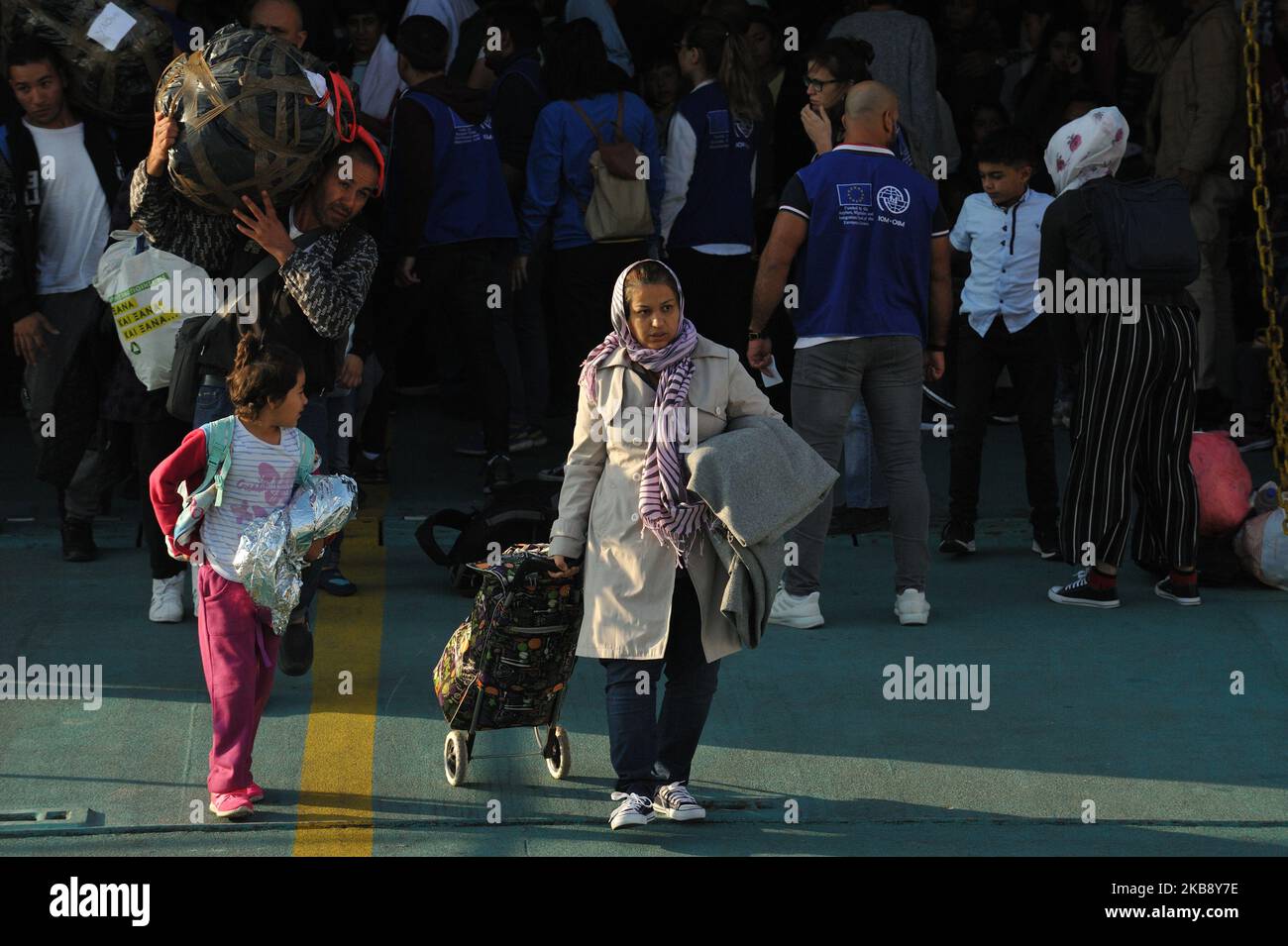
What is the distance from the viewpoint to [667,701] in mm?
5566

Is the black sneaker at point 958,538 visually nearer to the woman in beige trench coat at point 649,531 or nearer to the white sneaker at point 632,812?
the woman in beige trench coat at point 649,531

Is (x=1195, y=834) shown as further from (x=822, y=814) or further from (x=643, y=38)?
(x=643, y=38)

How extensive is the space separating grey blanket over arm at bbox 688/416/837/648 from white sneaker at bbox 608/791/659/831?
56cm

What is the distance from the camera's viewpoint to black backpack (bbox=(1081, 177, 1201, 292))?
750 cm

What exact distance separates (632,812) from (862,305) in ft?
8.78

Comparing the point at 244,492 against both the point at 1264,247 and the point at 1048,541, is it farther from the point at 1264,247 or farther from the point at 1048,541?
the point at 1264,247

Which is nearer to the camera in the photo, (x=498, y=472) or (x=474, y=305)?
(x=498, y=472)

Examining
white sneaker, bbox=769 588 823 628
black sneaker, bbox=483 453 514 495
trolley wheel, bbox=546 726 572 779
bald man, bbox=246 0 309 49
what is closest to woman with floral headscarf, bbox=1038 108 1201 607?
white sneaker, bbox=769 588 823 628

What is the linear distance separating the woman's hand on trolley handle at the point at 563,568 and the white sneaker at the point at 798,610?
198 cm

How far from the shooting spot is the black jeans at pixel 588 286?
9.71 meters

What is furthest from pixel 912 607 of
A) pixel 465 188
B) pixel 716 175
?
pixel 465 188

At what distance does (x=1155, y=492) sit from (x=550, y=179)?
3.51m

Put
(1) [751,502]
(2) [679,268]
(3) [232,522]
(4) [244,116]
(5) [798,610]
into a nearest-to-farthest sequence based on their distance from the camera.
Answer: (1) [751,502] < (3) [232,522] < (4) [244,116] < (5) [798,610] < (2) [679,268]

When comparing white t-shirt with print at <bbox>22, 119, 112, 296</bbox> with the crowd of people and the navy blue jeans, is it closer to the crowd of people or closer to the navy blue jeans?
the crowd of people
